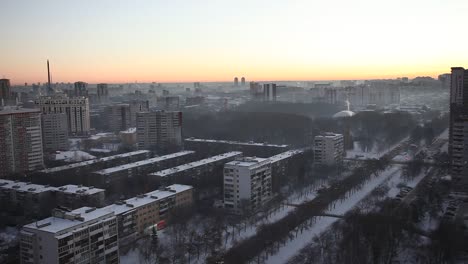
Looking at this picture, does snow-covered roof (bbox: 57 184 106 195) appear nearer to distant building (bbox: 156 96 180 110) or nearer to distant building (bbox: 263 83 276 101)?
distant building (bbox: 156 96 180 110)

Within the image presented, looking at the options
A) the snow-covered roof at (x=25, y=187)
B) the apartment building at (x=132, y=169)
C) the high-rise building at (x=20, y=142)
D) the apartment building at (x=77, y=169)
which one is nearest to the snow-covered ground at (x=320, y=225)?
the apartment building at (x=132, y=169)

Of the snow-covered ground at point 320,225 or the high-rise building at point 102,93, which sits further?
the high-rise building at point 102,93

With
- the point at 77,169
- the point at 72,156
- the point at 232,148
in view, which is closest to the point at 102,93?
the point at 72,156

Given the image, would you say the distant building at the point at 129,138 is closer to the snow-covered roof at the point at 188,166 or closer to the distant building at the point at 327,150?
the snow-covered roof at the point at 188,166

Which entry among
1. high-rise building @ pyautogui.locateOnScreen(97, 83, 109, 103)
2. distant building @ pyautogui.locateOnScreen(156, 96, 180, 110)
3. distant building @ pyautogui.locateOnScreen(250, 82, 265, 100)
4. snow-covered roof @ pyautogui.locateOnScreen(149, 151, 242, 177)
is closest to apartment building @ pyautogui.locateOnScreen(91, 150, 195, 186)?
snow-covered roof @ pyautogui.locateOnScreen(149, 151, 242, 177)

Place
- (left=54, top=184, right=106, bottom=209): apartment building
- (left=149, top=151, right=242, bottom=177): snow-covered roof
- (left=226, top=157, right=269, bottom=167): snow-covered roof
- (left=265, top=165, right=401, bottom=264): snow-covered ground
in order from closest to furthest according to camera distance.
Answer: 1. (left=265, top=165, right=401, bottom=264): snow-covered ground
2. (left=54, top=184, right=106, bottom=209): apartment building
3. (left=226, top=157, right=269, bottom=167): snow-covered roof
4. (left=149, top=151, right=242, bottom=177): snow-covered roof

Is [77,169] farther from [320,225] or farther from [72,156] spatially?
[320,225]
